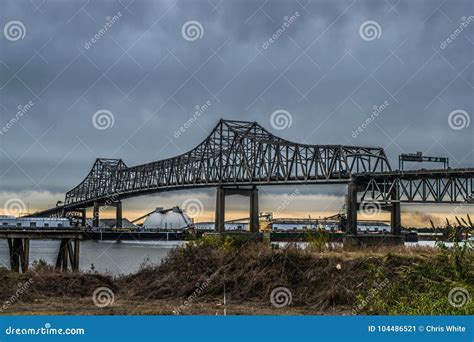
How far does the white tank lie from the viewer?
504 ft

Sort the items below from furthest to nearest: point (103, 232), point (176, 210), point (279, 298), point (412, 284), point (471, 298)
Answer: point (176, 210)
point (103, 232)
point (279, 298)
point (412, 284)
point (471, 298)

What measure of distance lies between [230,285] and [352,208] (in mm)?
64303

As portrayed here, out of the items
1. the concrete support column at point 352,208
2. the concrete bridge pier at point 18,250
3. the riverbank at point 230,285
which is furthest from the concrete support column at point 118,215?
the riverbank at point 230,285

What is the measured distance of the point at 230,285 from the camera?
19.2 meters

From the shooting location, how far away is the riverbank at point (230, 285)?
1662cm

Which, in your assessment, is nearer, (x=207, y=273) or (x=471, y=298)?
(x=471, y=298)

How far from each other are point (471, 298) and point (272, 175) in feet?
309

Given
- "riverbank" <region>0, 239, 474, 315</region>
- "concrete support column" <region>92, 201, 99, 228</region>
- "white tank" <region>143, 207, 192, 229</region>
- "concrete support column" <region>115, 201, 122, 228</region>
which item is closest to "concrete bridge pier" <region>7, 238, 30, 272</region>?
"riverbank" <region>0, 239, 474, 315</region>

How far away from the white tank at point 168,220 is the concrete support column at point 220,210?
4426cm

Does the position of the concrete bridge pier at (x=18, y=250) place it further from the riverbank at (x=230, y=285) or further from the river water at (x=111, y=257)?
the riverbank at (x=230, y=285)

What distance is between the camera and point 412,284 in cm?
1470

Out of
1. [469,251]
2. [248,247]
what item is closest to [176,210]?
[248,247]

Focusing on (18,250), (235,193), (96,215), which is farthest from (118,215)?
(18,250)

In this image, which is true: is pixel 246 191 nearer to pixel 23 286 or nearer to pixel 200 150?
pixel 200 150
